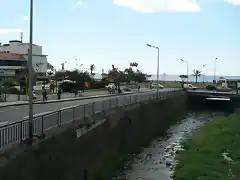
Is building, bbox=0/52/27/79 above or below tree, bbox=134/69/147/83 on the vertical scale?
above

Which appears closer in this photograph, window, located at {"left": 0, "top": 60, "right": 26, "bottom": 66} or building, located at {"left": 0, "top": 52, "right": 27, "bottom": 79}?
building, located at {"left": 0, "top": 52, "right": 27, "bottom": 79}

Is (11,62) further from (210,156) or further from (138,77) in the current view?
(210,156)

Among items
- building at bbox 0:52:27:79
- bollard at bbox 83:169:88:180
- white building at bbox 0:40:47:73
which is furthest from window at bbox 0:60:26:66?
bollard at bbox 83:169:88:180

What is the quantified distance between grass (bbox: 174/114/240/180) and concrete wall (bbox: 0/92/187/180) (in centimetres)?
495

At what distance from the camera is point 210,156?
26.4m

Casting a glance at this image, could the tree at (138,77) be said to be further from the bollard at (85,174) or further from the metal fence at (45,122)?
the bollard at (85,174)

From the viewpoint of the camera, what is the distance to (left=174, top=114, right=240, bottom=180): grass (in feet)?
72.1

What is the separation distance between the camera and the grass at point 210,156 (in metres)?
22.0

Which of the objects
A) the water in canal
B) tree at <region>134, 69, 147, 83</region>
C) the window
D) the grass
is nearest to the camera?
the grass

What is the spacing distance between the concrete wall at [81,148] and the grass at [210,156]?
4.95 metres

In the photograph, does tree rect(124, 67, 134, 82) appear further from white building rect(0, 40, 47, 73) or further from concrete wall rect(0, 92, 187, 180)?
concrete wall rect(0, 92, 187, 180)

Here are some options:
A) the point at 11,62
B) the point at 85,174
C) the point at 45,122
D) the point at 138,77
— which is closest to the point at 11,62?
the point at 11,62

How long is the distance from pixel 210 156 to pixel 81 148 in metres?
11.1

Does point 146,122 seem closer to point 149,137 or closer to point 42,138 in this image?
point 149,137
